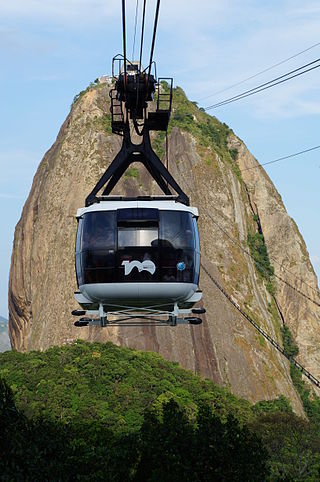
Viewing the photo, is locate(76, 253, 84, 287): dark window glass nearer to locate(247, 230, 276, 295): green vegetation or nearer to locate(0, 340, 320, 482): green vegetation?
locate(0, 340, 320, 482): green vegetation

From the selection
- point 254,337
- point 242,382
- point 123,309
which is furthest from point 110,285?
point 254,337

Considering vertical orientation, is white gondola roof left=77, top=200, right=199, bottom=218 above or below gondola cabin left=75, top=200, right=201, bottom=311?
above

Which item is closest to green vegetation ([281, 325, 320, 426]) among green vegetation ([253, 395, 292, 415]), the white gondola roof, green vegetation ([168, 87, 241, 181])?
green vegetation ([253, 395, 292, 415])

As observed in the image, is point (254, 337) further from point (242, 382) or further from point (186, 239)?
point (186, 239)

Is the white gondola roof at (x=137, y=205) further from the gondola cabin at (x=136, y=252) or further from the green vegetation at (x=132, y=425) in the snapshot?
the green vegetation at (x=132, y=425)

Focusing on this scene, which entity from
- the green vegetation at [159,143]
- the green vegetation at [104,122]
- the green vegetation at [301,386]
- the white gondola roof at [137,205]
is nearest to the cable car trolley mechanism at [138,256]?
the white gondola roof at [137,205]

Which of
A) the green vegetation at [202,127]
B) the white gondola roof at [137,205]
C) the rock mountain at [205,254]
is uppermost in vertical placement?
the green vegetation at [202,127]
